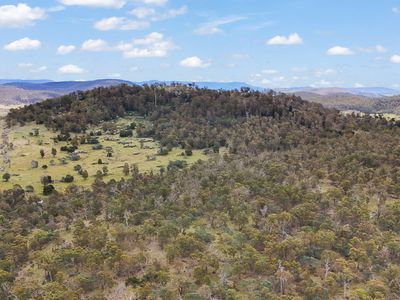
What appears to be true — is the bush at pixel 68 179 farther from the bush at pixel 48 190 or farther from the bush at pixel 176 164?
the bush at pixel 176 164

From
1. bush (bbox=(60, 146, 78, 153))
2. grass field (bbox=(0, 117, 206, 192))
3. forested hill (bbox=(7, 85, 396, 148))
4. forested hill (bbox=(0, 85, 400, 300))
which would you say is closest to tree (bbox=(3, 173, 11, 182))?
grass field (bbox=(0, 117, 206, 192))

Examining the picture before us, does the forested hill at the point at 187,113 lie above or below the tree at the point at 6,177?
above

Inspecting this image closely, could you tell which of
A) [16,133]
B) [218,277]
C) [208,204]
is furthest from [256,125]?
[218,277]

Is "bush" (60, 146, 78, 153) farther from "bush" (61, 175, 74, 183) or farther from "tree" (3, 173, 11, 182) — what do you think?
"bush" (61, 175, 74, 183)

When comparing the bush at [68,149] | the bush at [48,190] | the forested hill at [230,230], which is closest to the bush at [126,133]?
the bush at [68,149]

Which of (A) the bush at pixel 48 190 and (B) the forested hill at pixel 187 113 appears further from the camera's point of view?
(B) the forested hill at pixel 187 113

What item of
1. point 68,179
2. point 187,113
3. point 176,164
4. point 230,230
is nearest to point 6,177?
point 68,179

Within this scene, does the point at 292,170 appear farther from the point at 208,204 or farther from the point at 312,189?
the point at 208,204
